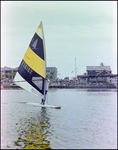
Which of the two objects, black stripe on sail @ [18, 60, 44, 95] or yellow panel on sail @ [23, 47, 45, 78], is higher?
yellow panel on sail @ [23, 47, 45, 78]

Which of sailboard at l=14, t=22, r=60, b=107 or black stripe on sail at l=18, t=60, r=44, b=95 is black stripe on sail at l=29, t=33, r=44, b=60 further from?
black stripe on sail at l=18, t=60, r=44, b=95

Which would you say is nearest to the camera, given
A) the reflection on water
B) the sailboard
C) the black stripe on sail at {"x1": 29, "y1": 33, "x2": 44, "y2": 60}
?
the reflection on water

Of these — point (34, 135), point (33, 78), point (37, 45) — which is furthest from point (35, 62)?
point (34, 135)

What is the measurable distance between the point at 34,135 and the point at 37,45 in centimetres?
1902

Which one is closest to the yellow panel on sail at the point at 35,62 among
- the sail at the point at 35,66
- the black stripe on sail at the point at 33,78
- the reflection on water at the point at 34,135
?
the sail at the point at 35,66

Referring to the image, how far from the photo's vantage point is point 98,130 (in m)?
20.4

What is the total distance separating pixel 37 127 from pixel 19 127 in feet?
4.72

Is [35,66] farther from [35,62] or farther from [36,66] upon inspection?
[35,62]

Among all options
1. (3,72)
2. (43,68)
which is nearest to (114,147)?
(43,68)

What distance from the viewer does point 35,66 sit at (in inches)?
1359

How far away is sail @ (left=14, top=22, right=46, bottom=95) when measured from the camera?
33.9 meters

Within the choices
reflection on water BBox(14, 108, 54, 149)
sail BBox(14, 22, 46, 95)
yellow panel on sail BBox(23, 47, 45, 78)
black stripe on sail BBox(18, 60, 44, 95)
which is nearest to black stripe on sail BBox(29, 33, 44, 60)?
sail BBox(14, 22, 46, 95)

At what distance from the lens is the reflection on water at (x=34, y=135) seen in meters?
15.3

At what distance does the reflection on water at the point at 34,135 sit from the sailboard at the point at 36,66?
11.5 metres
